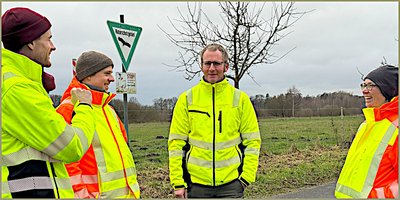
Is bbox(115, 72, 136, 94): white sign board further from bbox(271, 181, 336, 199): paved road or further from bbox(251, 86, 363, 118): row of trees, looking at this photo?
bbox(251, 86, 363, 118): row of trees

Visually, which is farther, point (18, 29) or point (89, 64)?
point (89, 64)

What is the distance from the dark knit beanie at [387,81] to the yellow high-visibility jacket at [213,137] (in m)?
1.00

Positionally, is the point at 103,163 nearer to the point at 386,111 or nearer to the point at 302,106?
the point at 386,111

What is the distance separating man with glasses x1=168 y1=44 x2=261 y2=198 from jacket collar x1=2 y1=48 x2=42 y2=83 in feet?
4.90

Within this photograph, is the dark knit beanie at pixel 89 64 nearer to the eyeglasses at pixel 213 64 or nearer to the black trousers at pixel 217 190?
the eyeglasses at pixel 213 64

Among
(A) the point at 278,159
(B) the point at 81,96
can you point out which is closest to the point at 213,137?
(B) the point at 81,96

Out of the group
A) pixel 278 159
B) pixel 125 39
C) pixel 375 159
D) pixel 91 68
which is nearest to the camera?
pixel 375 159

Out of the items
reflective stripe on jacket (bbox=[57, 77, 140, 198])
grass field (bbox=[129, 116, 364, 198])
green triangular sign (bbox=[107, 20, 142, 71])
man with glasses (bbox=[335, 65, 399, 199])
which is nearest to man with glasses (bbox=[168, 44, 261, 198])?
reflective stripe on jacket (bbox=[57, 77, 140, 198])

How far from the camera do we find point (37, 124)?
2.17 m

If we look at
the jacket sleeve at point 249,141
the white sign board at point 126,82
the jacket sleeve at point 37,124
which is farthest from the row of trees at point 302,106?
the jacket sleeve at point 37,124

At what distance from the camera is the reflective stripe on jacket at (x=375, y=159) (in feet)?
9.12

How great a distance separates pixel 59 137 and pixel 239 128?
1702mm

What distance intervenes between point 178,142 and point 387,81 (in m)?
1.62

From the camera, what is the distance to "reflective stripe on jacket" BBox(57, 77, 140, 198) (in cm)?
291
